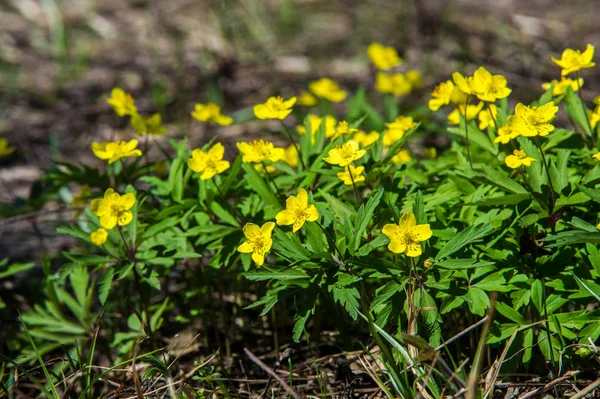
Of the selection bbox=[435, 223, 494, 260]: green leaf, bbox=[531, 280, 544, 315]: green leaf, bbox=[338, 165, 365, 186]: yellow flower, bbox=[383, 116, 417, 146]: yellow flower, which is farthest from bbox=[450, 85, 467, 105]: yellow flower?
bbox=[531, 280, 544, 315]: green leaf

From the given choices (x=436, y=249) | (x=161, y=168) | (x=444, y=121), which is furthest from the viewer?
(x=444, y=121)

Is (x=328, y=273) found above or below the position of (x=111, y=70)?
above

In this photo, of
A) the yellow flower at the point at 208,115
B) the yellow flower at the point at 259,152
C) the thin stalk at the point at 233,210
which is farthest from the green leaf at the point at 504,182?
the yellow flower at the point at 208,115

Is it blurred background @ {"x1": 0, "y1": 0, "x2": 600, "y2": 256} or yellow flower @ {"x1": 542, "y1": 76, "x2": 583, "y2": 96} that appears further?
blurred background @ {"x1": 0, "y1": 0, "x2": 600, "y2": 256}

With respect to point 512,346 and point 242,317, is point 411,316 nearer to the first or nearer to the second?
point 512,346

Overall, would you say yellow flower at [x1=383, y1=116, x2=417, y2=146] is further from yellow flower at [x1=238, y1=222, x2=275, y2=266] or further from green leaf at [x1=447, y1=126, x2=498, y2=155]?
yellow flower at [x1=238, y1=222, x2=275, y2=266]

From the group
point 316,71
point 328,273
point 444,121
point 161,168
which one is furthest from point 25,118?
point 328,273

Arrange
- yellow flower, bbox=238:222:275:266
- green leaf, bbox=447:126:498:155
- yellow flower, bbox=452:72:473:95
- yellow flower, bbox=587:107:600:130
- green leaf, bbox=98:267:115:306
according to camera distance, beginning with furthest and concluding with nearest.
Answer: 1. green leaf, bbox=447:126:498:155
2. yellow flower, bbox=587:107:600:130
3. green leaf, bbox=98:267:115:306
4. yellow flower, bbox=452:72:473:95
5. yellow flower, bbox=238:222:275:266
